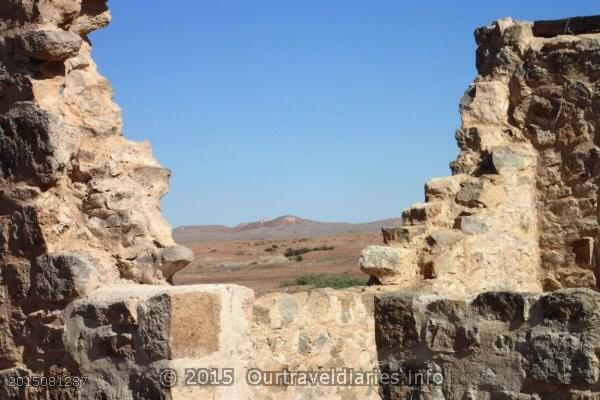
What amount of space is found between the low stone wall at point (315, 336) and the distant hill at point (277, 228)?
253 ft

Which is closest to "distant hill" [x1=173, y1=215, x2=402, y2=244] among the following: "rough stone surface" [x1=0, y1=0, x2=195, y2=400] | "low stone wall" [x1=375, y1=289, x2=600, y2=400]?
"rough stone surface" [x1=0, y1=0, x2=195, y2=400]

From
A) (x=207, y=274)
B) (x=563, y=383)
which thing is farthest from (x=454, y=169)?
(x=207, y=274)

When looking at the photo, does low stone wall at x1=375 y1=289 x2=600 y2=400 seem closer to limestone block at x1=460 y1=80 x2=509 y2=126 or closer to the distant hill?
limestone block at x1=460 y1=80 x2=509 y2=126

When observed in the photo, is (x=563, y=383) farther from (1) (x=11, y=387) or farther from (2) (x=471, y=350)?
(1) (x=11, y=387)

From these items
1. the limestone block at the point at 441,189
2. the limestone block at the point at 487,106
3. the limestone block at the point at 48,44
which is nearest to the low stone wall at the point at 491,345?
the limestone block at the point at 48,44

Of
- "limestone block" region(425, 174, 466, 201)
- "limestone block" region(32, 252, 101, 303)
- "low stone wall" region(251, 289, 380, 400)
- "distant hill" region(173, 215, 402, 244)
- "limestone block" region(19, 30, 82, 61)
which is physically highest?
"distant hill" region(173, 215, 402, 244)

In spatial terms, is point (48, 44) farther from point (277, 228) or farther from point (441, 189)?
point (277, 228)

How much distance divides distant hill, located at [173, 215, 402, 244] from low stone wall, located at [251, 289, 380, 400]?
253ft

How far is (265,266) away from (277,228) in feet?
190

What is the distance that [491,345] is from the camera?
319cm

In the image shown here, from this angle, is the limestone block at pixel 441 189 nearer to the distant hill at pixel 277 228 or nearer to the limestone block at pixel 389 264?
the limestone block at pixel 389 264

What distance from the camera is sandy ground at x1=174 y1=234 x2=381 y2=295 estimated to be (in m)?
26.3

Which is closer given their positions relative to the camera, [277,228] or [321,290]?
[321,290]

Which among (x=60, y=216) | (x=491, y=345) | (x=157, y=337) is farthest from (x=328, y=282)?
(x=491, y=345)
